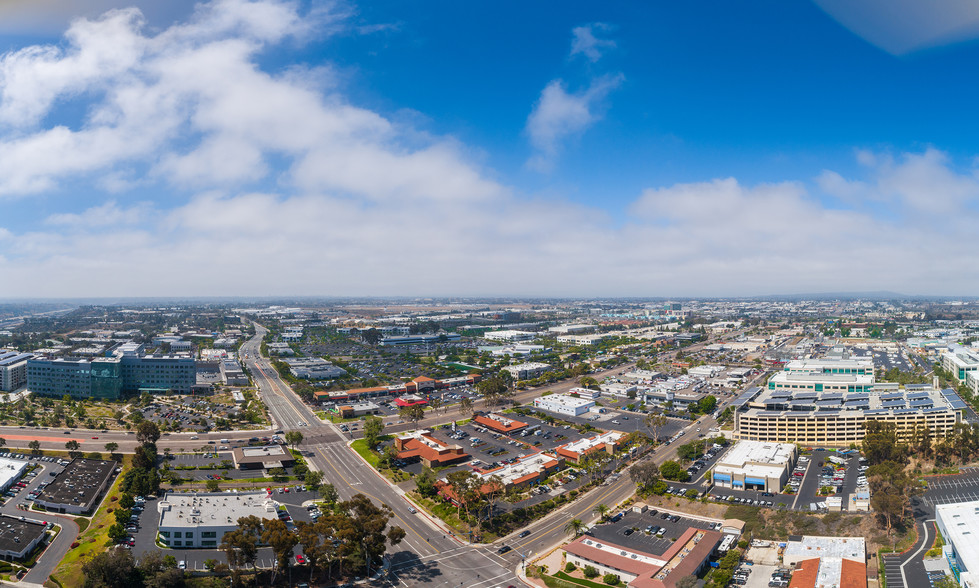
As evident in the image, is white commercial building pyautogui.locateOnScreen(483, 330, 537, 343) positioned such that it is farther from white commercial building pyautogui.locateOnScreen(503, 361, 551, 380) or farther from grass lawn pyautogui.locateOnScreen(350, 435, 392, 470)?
grass lawn pyautogui.locateOnScreen(350, 435, 392, 470)

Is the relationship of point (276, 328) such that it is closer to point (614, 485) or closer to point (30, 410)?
point (30, 410)

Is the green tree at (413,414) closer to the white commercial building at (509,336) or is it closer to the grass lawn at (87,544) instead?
the grass lawn at (87,544)

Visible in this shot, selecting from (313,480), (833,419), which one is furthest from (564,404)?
(313,480)

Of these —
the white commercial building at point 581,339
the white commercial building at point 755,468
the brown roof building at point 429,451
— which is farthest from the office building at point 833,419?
the white commercial building at point 581,339

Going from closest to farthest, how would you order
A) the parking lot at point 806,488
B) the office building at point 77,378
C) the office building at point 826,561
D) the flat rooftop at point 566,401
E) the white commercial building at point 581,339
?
the office building at point 826,561 → the parking lot at point 806,488 → the flat rooftop at point 566,401 → the office building at point 77,378 → the white commercial building at point 581,339

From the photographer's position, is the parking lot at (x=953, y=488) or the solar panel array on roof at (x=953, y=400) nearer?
the parking lot at (x=953, y=488)

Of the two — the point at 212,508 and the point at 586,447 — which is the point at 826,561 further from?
the point at 212,508

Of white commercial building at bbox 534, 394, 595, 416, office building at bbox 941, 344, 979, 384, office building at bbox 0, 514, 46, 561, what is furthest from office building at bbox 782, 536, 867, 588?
office building at bbox 941, 344, 979, 384
